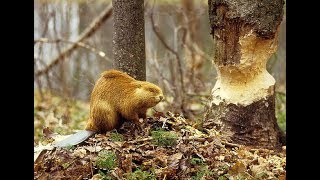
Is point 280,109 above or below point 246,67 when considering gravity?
below

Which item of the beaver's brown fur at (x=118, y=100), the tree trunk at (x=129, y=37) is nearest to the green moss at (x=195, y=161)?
the beaver's brown fur at (x=118, y=100)

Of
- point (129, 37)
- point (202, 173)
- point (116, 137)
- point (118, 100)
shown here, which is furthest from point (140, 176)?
point (129, 37)

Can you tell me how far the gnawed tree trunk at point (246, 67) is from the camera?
15.6 feet

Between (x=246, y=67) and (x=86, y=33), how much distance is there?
4.49m

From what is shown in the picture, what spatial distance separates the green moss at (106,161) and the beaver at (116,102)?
1.21 feet

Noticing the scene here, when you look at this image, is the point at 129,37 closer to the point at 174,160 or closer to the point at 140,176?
the point at 174,160

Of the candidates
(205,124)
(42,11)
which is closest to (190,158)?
(205,124)

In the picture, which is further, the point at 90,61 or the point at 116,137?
the point at 90,61

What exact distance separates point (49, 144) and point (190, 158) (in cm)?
115

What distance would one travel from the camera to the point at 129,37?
196 inches

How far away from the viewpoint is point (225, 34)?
4.89 metres

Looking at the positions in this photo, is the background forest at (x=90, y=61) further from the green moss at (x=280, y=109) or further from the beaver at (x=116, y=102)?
the beaver at (x=116, y=102)

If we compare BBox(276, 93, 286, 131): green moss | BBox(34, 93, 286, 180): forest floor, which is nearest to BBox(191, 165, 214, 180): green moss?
BBox(34, 93, 286, 180): forest floor

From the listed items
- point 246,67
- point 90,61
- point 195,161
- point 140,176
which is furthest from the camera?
point 90,61
